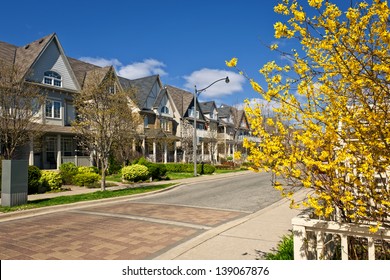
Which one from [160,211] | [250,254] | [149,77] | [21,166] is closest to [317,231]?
[250,254]

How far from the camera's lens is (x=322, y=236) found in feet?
11.9

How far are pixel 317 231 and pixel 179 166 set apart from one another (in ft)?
92.6

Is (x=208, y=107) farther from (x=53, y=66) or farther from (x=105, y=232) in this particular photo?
(x=105, y=232)

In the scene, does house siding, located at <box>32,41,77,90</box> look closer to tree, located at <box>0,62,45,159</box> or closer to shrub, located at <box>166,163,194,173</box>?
tree, located at <box>0,62,45,159</box>

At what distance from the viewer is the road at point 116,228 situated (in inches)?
239

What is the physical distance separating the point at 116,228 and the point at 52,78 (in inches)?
855

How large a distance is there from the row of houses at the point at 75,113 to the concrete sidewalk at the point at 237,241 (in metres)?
2.87

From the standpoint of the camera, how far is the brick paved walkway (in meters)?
6.00

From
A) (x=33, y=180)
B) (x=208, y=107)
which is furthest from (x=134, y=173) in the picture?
(x=208, y=107)

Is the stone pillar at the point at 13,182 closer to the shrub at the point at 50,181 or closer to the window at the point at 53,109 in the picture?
the shrub at the point at 50,181

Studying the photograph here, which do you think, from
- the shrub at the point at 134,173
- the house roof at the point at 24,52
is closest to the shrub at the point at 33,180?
the shrub at the point at 134,173

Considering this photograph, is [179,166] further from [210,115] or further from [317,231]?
[317,231]

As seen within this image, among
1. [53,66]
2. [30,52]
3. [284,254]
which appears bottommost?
[284,254]

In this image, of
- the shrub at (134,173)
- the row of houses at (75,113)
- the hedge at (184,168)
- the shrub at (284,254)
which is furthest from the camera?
the hedge at (184,168)
